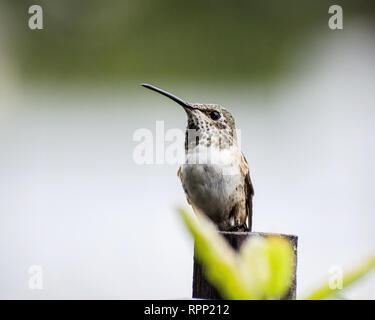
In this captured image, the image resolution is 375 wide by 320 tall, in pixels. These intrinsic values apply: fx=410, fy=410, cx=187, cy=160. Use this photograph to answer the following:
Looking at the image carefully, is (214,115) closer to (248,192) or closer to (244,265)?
(248,192)

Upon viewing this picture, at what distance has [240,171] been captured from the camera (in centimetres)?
183

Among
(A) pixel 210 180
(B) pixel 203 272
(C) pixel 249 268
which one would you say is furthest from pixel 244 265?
(A) pixel 210 180

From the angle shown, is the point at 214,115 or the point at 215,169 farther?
the point at 214,115

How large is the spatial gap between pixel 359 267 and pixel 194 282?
72cm

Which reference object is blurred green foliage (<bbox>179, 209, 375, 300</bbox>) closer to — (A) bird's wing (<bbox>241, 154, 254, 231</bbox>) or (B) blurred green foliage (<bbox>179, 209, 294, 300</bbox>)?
(B) blurred green foliage (<bbox>179, 209, 294, 300</bbox>)

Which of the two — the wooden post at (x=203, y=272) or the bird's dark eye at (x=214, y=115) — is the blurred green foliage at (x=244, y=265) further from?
the bird's dark eye at (x=214, y=115)

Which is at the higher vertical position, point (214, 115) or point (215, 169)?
point (214, 115)

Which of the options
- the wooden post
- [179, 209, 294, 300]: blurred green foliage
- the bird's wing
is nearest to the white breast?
the bird's wing

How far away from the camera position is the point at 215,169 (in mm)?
1714

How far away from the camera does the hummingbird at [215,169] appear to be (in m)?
1.71

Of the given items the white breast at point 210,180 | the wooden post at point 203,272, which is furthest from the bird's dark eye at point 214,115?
the wooden post at point 203,272
